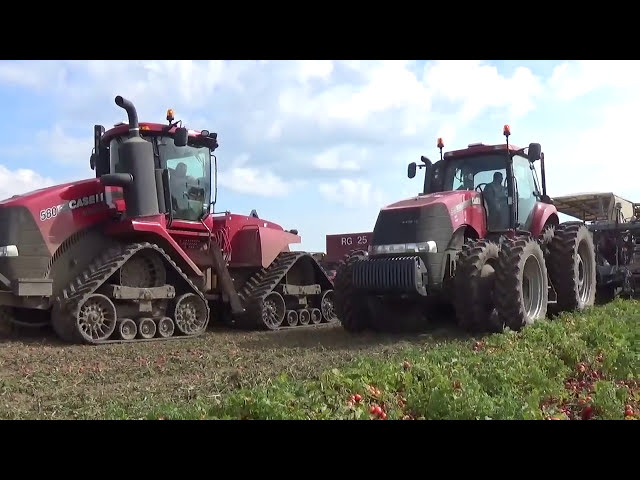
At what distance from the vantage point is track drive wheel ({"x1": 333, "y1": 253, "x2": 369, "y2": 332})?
9055 mm

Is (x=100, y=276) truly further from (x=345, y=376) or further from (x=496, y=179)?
(x=496, y=179)

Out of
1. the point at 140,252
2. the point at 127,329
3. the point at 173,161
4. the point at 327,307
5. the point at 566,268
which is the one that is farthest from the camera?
the point at 327,307

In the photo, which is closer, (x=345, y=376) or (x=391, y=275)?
(x=345, y=376)

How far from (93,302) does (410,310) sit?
4.15 m

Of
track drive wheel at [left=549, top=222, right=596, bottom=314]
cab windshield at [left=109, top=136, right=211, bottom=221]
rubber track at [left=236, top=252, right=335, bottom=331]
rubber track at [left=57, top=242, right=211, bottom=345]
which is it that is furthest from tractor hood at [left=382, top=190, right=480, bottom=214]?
rubber track at [left=57, top=242, right=211, bottom=345]

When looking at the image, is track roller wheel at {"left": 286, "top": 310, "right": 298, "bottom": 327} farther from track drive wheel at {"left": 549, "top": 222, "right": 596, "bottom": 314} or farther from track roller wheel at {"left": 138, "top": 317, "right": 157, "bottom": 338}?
track drive wheel at {"left": 549, "top": 222, "right": 596, "bottom": 314}

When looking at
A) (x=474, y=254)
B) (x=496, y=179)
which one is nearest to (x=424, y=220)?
(x=474, y=254)

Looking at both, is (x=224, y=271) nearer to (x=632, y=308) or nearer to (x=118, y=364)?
(x=118, y=364)

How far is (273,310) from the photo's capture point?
11.3 metres

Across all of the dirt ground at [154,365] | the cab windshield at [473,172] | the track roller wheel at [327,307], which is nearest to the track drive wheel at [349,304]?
the dirt ground at [154,365]

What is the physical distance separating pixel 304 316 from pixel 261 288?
1368 mm
